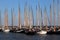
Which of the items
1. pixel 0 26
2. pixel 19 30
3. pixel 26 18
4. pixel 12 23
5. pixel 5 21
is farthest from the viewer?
pixel 0 26

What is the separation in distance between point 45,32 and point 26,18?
16162mm

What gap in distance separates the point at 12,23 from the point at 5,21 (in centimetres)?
1181

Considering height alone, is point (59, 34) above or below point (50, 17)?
below

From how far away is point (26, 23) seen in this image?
4528 inches

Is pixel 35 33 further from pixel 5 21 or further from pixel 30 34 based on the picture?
pixel 5 21

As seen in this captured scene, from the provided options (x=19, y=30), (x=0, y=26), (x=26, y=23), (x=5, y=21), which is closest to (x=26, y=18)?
(x=26, y=23)

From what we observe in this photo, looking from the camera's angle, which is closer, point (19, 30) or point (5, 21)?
point (19, 30)

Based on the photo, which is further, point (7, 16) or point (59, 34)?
point (7, 16)

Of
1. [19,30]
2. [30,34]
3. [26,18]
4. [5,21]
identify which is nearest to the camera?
[30,34]

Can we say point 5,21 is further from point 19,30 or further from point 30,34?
point 30,34

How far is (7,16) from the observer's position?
13800 centimetres

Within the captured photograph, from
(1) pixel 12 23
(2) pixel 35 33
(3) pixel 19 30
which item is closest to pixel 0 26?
(1) pixel 12 23

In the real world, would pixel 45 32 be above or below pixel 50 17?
below

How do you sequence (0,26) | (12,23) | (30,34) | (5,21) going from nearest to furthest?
(30,34), (12,23), (5,21), (0,26)
